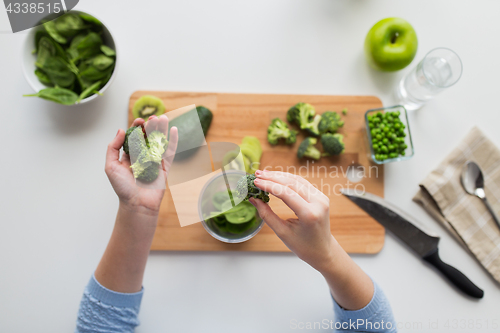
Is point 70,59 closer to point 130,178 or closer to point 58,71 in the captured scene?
point 58,71

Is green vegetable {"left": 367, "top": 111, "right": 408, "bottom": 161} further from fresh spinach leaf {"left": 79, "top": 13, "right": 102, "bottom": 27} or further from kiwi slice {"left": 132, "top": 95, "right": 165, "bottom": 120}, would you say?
fresh spinach leaf {"left": 79, "top": 13, "right": 102, "bottom": 27}

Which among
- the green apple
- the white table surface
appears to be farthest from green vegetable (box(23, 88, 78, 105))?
the green apple

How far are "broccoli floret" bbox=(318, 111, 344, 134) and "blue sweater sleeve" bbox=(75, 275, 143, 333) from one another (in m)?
1.26

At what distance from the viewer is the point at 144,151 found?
134 cm

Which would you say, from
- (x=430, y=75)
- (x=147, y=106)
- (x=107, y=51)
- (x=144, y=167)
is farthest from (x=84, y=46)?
(x=430, y=75)

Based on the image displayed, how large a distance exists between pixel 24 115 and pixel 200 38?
108 cm

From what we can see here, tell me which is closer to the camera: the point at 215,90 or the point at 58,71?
the point at 58,71

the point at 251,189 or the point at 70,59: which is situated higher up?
the point at 70,59

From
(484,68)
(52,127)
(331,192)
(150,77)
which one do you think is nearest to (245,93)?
(150,77)

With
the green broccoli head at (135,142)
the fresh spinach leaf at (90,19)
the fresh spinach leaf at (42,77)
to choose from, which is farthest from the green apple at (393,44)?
the fresh spinach leaf at (42,77)

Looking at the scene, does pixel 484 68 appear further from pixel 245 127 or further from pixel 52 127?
pixel 52 127

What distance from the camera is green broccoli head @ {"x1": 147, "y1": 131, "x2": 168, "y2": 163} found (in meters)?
1.37

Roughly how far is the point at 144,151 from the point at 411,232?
4.75 feet

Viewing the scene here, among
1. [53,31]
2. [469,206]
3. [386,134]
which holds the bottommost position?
[469,206]
